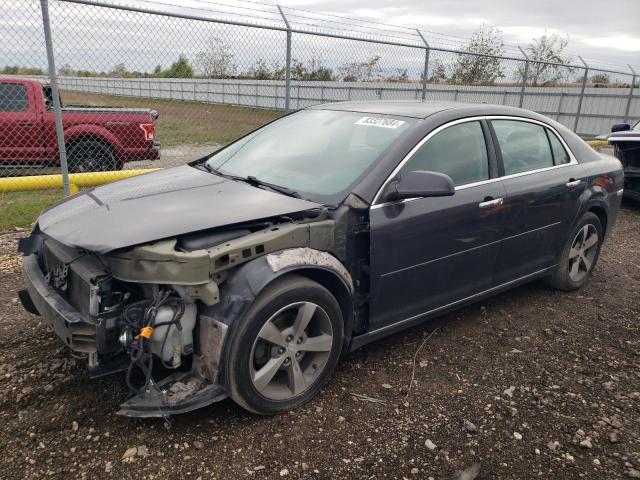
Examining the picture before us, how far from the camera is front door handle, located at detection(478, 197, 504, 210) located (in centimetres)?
355

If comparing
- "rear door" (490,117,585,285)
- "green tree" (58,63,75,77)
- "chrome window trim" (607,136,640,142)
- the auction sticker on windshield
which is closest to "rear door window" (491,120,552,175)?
"rear door" (490,117,585,285)

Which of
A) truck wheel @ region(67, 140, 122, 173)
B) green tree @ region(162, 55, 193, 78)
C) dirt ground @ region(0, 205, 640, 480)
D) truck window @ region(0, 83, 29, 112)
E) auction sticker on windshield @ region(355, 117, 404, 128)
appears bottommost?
dirt ground @ region(0, 205, 640, 480)

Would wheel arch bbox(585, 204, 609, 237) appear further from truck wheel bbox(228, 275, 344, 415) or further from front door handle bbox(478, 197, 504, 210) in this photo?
truck wheel bbox(228, 275, 344, 415)

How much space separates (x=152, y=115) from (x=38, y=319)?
5.94 meters

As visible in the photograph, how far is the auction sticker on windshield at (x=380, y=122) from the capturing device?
11.3 ft

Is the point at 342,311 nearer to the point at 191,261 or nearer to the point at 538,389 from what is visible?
the point at 191,261

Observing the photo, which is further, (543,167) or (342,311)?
(543,167)

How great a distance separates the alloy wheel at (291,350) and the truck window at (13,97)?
7529mm

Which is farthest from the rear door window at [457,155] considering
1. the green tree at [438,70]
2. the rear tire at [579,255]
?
the green tree at [438,70]

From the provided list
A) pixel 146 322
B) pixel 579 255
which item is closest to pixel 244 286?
pixel 146 322

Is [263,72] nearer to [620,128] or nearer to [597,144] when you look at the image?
[620,128]

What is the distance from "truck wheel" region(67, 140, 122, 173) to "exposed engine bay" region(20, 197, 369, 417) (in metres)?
6.35

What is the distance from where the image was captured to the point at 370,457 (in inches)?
101

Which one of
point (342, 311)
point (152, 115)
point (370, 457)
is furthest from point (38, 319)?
point (152, 115)
